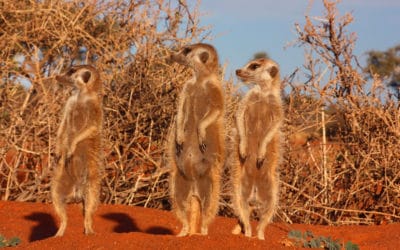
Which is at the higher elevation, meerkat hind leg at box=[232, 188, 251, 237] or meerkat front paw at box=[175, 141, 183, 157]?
meerkat front paw at box=[175, 141, 183, 157]

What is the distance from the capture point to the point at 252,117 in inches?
291

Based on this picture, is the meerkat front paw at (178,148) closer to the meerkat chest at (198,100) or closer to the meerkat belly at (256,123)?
the meerkat chest at (198,100)

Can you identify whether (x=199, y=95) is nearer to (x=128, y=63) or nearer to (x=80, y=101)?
(x=80, y=101)

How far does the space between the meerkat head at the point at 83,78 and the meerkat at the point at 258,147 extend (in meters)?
1.37

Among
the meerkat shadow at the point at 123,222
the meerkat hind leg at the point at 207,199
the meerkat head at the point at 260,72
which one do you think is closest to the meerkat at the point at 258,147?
the meerkat head at the point at 260,72

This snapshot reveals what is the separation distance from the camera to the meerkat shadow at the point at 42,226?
8.21 m

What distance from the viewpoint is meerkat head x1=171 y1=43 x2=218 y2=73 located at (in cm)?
722

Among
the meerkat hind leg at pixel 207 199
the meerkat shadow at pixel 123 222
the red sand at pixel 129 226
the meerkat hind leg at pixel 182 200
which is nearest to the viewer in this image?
the meerkat hind leg at pixel 207 199

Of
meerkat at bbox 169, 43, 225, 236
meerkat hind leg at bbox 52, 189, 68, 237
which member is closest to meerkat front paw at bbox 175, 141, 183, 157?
meerkat at bbox 169, 43, 225, 236

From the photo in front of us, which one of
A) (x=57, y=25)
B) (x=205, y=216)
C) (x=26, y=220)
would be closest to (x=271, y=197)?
(x=205, y=216)

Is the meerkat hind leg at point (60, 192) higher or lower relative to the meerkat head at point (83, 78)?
lower

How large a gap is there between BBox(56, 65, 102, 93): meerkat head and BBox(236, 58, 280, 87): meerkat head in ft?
4.51

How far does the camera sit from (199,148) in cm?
708

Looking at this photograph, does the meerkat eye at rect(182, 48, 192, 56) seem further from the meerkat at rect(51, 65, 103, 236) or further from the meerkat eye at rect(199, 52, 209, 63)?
the meerkat at rect(51, 65, 103, 236)
